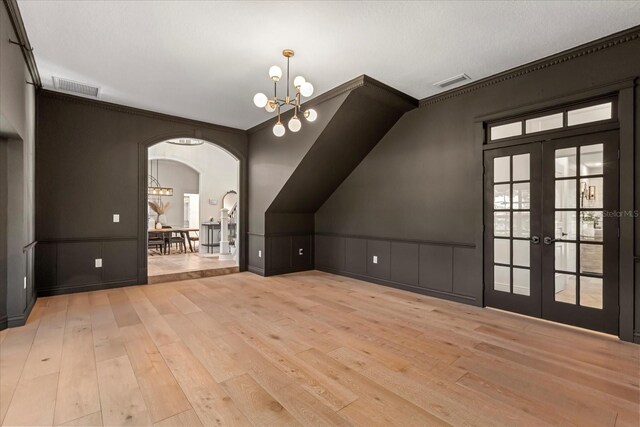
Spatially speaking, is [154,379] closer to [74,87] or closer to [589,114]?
[74,87]

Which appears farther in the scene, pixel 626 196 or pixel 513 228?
pixel 513 228

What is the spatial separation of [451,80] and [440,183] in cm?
136

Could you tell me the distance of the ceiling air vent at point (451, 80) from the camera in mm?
3883

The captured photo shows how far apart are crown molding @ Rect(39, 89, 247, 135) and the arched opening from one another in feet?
1.07

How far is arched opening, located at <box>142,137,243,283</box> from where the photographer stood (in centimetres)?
645

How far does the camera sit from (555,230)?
3.50m

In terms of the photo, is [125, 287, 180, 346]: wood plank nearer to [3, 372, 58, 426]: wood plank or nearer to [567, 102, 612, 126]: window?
[3, 372, 58, 426]: wood plank

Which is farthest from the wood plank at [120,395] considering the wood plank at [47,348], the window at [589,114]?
the window at [589,114]

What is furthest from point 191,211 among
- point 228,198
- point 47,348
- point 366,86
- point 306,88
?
point 306,88

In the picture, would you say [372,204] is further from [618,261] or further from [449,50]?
[618,261]

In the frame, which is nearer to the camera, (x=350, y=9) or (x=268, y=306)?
(x=350, y=9)

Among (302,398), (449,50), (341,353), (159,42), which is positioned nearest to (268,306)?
(341,353)

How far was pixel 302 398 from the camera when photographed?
207cm

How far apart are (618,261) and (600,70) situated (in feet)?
6.30
